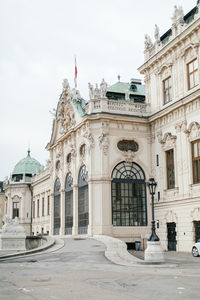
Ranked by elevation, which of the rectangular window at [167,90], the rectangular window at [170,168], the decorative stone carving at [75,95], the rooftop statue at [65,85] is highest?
the rooftop statue at [65,85]

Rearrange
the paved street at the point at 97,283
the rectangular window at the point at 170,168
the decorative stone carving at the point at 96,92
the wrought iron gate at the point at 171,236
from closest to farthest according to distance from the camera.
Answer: the paved street at the point at 97,283 < the wrought iron gate at the point at 171,236 < the rectangular window at the point at 170,168 < the decorative stone carving at the point at 96,92

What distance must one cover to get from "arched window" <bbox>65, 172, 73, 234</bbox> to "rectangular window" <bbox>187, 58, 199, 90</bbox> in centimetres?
1525

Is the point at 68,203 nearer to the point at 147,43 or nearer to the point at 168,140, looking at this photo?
the point at 168,140

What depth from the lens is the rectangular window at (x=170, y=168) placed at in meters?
31.2

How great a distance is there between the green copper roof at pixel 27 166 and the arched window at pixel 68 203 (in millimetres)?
28760

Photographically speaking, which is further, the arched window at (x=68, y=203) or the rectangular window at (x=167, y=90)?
the arched window at (x=68, y=203)

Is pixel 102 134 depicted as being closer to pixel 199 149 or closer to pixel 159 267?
pixel 199 149

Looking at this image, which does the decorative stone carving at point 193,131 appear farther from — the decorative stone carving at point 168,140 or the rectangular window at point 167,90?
the rectangular window at point 167,90

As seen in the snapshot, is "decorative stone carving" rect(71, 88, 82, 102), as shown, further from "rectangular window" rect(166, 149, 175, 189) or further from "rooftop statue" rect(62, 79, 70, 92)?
"rectangular window" rect(166, 149, 175, 189)

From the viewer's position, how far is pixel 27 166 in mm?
70562

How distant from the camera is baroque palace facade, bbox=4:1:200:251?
29.0m

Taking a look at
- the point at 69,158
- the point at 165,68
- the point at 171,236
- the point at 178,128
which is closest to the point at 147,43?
the point at 165,68

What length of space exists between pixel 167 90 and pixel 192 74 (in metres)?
3.62

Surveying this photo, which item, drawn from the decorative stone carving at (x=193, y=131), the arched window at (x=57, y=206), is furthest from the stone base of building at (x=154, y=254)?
the arched window at (x=57, y=206)
